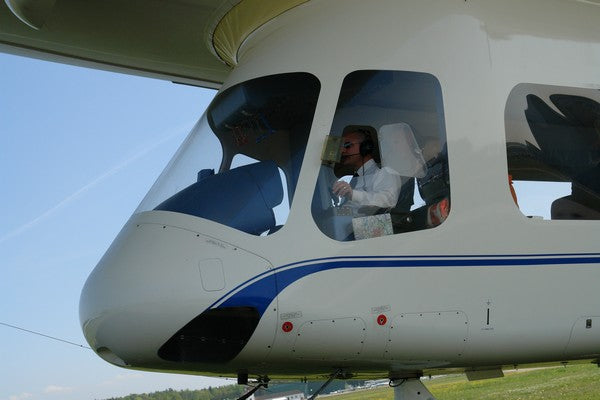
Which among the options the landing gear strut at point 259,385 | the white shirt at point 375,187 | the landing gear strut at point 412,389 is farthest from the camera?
the landing gear strut at point 412,389

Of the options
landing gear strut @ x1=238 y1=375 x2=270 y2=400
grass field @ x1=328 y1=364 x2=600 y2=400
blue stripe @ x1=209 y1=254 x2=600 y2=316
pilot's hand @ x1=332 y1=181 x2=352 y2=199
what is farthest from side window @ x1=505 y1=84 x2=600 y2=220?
grass field @ x1=328 y1=364 x2=600 y2=400

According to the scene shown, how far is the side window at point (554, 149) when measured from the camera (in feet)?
19.4

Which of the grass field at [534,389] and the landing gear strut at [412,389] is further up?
the landing gear strut at [412,389]

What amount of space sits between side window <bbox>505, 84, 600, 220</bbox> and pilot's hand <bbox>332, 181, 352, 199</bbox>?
3.62ft

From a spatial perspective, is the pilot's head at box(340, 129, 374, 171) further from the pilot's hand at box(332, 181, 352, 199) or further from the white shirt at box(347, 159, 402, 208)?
the pilot's hand at box(332, 181, 352, 199)

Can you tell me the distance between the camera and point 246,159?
5.89 metres

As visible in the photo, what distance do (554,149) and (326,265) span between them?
6.73 feet

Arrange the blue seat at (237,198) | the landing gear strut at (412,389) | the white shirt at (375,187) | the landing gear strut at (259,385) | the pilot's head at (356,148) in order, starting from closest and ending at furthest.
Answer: the blue seat at (237,198) < the white shirt at (375,187) < the pilot's head at (356,148) < the landing gear strut at (259,385) < the landing gear strut at (412,389)

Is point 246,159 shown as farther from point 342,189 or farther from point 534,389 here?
point 534,389

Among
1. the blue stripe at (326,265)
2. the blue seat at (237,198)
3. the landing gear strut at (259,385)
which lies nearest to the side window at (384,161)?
the blue stripe at (326,265)

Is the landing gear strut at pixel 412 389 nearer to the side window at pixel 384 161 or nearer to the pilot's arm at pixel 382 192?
the side window at pixel 384 161

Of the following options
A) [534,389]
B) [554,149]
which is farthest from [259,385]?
[534,389]

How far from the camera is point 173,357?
533 centimetres

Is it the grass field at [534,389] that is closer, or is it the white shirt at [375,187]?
the white shirt at [375,187]
